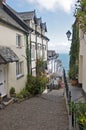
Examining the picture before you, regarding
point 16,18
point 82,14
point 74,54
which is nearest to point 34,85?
point 74,54

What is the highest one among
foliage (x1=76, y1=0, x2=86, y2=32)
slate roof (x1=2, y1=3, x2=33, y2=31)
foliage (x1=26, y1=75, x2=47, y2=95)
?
slate roof (x1=2, y1=3, x2=33, y2=31)

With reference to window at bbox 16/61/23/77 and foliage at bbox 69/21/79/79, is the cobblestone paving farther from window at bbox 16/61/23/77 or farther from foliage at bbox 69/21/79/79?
foliage at bbox 69/21/79/79

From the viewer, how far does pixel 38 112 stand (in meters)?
13.1

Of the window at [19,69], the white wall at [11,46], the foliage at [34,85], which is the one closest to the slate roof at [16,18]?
the white wall at [11,46]

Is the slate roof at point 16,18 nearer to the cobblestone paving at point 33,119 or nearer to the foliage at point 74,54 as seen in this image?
the foliage at point 74,54

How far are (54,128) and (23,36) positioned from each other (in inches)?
617

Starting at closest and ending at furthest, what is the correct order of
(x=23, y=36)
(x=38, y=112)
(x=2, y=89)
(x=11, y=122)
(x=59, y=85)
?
(x=11, y=122)
(x=38, y=112)
(x=2, y=89)
(x=23, y=36)
(x=59, y=85)

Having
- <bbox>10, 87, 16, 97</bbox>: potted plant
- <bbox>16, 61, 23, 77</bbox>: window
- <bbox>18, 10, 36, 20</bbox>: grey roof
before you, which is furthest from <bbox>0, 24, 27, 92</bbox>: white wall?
<bbox>18, 10, 36, 20</bbox>: grey roof

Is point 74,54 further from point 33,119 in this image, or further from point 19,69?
point 33,119

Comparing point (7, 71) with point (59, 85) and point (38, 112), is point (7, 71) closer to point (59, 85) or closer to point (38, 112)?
point (38, 112)

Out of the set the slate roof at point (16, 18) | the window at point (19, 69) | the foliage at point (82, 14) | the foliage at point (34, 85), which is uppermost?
the slate roof at point (16, 18)

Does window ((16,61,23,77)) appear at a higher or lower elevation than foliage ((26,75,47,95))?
higher

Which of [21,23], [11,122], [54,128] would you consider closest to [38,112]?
[11,122]

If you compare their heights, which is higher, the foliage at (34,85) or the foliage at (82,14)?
the foliage at (82,14)
